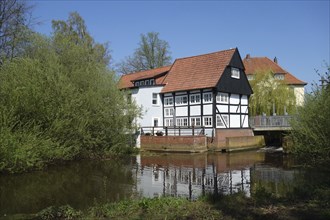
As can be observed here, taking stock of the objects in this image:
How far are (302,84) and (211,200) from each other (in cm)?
4966

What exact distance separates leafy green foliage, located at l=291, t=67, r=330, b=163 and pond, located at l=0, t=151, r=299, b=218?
4.92 ft

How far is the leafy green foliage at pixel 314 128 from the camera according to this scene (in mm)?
16906

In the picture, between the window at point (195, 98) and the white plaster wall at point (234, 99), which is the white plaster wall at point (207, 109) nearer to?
the window at point (195, 98)

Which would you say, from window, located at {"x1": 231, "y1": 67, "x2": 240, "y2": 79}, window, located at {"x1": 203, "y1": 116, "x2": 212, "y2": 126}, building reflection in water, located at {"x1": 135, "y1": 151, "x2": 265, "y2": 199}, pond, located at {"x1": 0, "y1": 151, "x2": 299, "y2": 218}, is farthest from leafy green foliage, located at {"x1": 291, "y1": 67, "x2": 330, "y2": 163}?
window, located at {"x1": 231, "y1": 67, "x2": 240, "y2": 79}

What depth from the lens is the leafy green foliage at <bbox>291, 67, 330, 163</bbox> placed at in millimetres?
16906

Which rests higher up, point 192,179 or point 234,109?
point 234,109

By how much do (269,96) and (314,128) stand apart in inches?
923

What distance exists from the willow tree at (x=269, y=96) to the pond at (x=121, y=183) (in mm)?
19162

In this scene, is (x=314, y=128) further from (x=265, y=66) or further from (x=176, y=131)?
(x=265, y=66)

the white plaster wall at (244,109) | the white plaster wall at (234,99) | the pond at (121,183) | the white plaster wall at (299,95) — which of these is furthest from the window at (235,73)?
the pond at (121,183)

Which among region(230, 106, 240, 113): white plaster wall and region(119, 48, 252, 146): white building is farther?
region(230, 106, 240, 113): white plaster wall

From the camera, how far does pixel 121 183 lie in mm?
15609

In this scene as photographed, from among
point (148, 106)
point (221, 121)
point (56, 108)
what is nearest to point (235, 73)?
point (221, 121)

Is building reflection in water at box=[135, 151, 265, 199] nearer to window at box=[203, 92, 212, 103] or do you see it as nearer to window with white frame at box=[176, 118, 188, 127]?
window at box=[203, 92, 212, 103]
